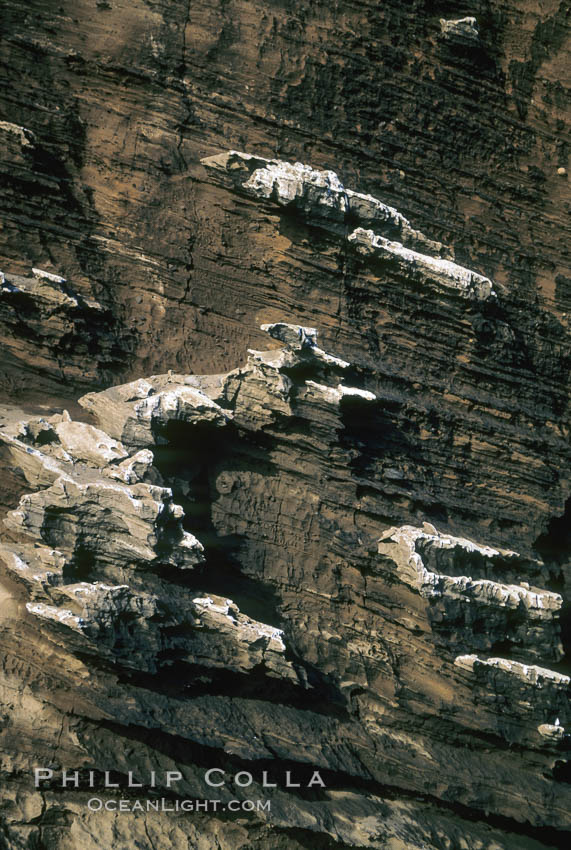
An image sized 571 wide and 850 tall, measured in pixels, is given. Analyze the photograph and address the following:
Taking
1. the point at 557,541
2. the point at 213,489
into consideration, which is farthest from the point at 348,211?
the point at 557,541

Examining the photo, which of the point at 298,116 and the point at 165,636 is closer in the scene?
the point at 165,636

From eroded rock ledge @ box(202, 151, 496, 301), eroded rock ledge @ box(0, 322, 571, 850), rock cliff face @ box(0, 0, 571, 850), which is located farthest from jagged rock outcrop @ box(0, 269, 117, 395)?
eroded rock ledge @ box(202, 151, 496, 301)

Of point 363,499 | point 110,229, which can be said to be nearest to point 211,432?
point 363,499

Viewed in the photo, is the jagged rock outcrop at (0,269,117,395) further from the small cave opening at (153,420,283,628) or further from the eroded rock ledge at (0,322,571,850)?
the small cave opening at (153,420,283,628)

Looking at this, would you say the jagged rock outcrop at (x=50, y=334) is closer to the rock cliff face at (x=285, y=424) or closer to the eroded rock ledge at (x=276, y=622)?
the rock cliff face at (x=285, y=424)

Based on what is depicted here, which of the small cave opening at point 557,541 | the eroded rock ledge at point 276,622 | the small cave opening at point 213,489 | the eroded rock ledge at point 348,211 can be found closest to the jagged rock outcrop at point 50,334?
the eroded rock ledge at point 276,622

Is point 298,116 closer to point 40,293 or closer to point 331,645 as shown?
point 40,293
